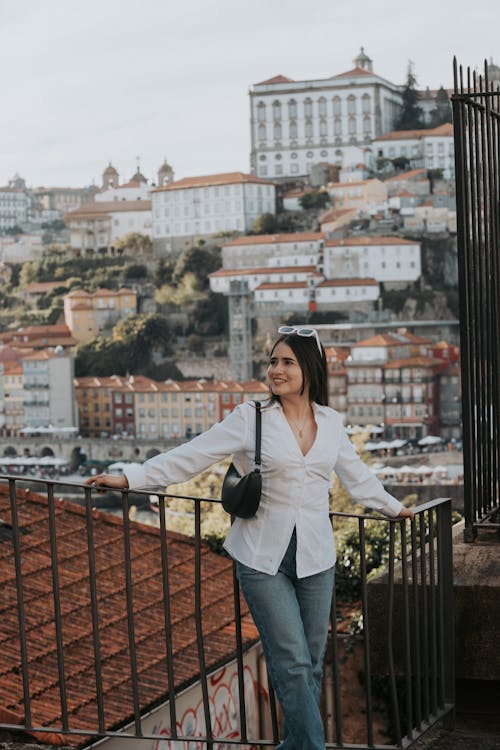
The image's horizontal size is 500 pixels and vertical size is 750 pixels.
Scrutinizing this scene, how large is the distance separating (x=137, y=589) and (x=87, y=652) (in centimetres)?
74

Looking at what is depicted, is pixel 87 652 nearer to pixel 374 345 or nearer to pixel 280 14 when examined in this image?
pixel 374 345

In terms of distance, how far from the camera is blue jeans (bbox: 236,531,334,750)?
1.88 metres

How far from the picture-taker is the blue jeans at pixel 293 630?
6.18ft

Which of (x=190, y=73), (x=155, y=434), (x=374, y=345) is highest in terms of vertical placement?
(x=190, y=73)

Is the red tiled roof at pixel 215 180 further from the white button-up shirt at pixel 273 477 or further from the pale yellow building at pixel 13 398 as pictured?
the white button-up shirt at pixel 273 477

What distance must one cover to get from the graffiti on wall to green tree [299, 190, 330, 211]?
72.4 metres

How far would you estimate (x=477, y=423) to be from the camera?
8.50 ft

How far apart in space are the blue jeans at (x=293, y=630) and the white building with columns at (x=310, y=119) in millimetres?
79026

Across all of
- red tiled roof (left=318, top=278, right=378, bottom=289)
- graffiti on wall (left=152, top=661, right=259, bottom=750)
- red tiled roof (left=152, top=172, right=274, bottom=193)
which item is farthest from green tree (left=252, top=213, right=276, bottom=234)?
graffiti on wall (left=152, top=661, right=259, bottom=750)

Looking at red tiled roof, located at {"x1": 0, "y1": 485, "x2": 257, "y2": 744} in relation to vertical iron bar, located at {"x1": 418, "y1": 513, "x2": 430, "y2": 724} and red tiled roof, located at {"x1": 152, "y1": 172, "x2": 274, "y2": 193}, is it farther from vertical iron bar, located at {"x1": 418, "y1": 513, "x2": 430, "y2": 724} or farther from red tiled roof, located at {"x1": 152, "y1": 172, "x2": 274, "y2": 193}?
red tiled roof, located at {"x1": 152, "y1": 172, "x2": 274, "y2": 193}

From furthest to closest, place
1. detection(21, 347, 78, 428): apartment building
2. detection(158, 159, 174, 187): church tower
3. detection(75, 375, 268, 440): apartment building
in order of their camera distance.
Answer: detection(158, 159, 174, 187): church tower → detection(21, 347, 78, 428): apartment building → detection(75, 375, 268, 440): apartment building

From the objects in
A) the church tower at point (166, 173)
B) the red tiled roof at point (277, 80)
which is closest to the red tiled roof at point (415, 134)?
the red tiled roof at point (277, 80)

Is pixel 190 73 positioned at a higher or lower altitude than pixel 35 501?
higher

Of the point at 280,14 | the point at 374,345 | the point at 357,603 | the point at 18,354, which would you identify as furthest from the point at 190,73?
the point at 357,603
